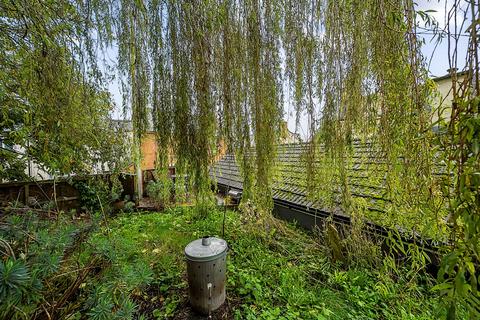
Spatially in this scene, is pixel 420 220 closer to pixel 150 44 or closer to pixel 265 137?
pixel 265 137

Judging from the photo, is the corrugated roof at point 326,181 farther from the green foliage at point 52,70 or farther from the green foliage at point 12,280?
the green foliage at point 12,280

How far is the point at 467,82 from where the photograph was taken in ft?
2.20

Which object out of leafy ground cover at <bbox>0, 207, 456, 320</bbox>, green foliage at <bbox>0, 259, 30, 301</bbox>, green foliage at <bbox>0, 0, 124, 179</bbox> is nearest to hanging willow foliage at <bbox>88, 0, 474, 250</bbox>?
green foliage at <bbox>0, 0, 124, 179</bbox>

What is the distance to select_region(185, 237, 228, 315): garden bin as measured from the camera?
6.41ft

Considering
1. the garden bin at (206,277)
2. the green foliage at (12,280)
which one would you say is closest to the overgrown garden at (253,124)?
the green foliage at (12,280)

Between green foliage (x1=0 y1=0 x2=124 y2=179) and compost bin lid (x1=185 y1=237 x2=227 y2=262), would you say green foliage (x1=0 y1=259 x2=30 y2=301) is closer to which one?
green foliage (x1=0 y1=0 x2=124 y2=179)

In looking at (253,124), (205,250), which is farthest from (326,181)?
(205,250)

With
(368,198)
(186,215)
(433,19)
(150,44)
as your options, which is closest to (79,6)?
(150,44)

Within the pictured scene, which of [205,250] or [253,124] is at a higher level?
[253,124]

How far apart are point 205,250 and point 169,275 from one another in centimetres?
80

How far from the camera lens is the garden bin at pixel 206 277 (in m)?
1.95

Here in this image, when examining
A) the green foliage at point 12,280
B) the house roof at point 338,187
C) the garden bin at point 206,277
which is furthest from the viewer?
the garden bin at point 206,277

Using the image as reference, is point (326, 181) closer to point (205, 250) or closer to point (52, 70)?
point (205, 250)

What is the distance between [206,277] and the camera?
195cm
